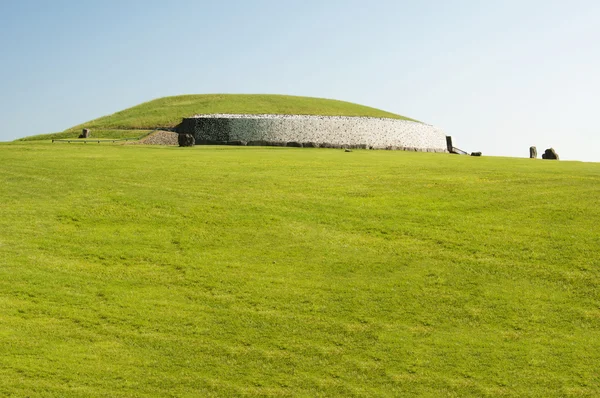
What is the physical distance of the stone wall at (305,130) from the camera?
57.4m

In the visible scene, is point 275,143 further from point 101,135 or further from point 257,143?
point 101,135

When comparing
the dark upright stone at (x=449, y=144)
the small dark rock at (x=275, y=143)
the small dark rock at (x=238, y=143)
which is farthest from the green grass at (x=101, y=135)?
the dark upright stone at (x=449, y=144)

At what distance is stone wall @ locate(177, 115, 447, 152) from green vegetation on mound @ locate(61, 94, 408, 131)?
6338 millimetres

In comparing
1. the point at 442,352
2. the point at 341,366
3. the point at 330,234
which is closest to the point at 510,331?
the point at 442,352

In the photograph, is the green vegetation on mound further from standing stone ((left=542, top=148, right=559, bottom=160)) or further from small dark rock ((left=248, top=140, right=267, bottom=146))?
standing stone ((left=542, top=148, right=559, bottom=160))

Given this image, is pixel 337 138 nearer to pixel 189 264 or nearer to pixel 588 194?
pixel 588 194

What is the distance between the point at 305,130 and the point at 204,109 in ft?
46.7

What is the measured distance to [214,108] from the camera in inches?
2746

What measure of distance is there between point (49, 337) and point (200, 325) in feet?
9.86

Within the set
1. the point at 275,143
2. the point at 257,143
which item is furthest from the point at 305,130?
the point at 257,143

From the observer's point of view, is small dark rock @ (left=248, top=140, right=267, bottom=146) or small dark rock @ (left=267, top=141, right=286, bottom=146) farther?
small dark rock @ (left=267, top=141, right=286, bottom=146)

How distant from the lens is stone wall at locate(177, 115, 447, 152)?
5741 cm

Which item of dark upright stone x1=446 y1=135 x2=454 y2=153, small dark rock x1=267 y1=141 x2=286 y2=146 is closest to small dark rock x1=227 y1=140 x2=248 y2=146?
small dark rock x1=267 y1=141 x2=286 y2=146

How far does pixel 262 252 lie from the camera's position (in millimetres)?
17438
